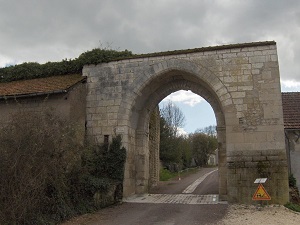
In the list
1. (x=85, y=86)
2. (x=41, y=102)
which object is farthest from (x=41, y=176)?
(x=85, y=86)

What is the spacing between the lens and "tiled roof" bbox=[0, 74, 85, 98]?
11.1m

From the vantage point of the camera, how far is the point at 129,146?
1202cm

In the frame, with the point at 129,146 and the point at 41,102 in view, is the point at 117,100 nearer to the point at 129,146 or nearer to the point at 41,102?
the point at 129,146

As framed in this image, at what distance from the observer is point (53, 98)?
11.1 meters

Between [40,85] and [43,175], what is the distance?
5879 millimetres

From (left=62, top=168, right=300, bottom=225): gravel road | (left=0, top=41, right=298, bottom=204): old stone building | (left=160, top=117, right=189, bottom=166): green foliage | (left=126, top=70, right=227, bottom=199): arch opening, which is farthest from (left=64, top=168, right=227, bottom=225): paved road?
(left=160, top=117, right=189, bottom=166): green foliage

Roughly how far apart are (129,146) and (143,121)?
1.51 m

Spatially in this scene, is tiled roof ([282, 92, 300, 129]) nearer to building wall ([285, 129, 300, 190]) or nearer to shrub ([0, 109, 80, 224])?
building wall ([285, 129, 300, 190])

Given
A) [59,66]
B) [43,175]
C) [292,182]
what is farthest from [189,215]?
[59,66]

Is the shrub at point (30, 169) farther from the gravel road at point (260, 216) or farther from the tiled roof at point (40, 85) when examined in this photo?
the gravel road at point (260, 216)

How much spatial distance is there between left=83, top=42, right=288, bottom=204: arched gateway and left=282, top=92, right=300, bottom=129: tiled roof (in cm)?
237

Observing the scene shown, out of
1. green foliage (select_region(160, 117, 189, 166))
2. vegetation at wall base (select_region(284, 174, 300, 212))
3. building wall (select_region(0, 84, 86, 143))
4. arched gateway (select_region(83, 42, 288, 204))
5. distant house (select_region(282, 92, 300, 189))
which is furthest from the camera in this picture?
green foliage (select_region(160, 117, 189, 166))

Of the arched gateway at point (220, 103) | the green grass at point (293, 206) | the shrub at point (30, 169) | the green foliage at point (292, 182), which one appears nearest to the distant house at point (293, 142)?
the green foliage at point (292, 182)

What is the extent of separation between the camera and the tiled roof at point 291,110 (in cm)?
1243
